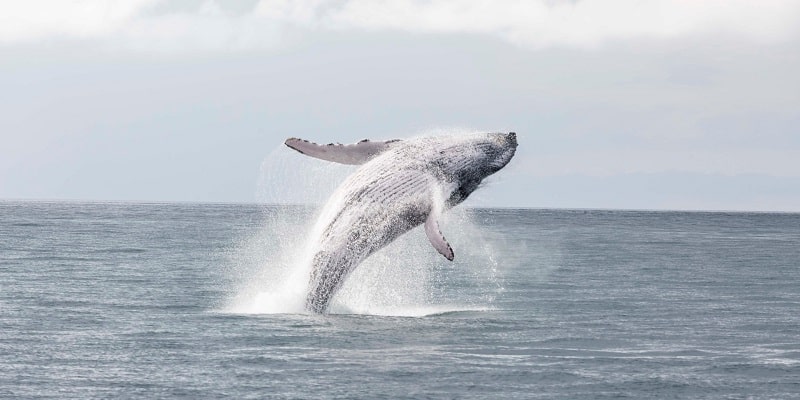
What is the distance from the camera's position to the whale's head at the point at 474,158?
63.4ft

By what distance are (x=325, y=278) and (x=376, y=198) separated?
1.73m

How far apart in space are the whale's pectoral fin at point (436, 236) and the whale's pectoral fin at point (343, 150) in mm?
1528

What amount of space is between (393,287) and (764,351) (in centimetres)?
1101

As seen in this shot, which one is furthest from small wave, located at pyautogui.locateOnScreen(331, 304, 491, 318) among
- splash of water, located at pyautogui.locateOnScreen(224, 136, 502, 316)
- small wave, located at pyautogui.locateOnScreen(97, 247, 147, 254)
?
small wave, located at pyautogui.locateOnScreen(97, 247, 147, 254)

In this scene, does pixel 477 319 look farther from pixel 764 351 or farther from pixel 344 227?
pixel 764 351

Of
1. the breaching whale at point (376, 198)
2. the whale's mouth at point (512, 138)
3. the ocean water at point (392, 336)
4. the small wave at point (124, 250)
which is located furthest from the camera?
the small wave at point (124, 250)

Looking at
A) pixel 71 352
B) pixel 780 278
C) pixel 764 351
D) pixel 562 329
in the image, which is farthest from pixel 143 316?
pixel 780 278

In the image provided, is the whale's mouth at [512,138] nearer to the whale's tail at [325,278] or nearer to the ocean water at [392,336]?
the ocean water at [392,336]

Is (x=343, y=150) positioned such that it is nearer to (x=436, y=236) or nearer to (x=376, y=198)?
(x=376, y=198)

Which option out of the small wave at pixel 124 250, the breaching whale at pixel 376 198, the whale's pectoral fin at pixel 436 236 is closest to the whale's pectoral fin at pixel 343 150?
the breaching whale at pixel 376 198

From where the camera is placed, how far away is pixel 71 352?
55.4ft

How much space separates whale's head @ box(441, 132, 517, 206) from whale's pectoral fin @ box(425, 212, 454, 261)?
0.91 meters

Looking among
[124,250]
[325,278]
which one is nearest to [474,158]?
[325,278]

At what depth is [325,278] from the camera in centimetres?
1917
